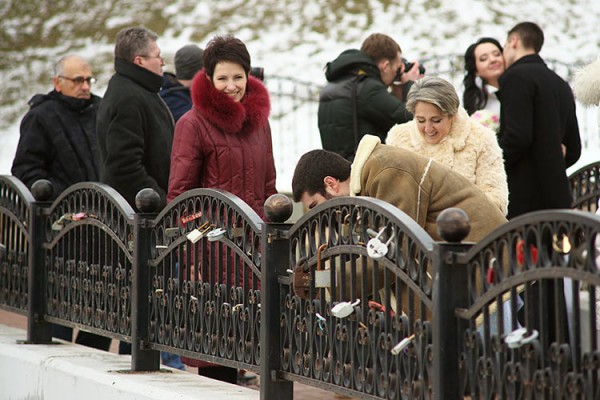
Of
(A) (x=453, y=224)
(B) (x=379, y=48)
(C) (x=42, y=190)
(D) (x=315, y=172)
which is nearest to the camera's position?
(A) (x=453, y=224)

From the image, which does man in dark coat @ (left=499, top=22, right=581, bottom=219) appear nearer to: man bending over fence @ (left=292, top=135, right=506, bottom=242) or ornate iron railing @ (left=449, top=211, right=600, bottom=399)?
man bending over fence @ (left=292, top=135, right=506, bottom=242)

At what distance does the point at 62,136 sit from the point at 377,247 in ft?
12.6

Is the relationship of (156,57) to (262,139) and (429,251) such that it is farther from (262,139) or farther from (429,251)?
(429,251)

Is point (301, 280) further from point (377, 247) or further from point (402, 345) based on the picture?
point (402, 345)

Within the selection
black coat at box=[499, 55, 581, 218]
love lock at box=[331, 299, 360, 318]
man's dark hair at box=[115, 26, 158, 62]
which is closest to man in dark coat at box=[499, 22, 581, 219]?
black coat at box=[499, 55, 581, 218]

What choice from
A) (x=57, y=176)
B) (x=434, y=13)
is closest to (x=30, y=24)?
(x=434, y=13)

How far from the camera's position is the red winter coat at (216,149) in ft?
18.8

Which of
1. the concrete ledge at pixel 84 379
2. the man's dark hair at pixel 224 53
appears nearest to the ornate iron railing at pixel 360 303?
the concrete ledge at pixel 84 379

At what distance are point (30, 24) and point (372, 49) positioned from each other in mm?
24037

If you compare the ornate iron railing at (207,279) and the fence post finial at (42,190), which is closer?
the ornate iron railing at (207,279)

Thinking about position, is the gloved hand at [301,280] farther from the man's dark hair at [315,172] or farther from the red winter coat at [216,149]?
the red winter coat at [216,149]

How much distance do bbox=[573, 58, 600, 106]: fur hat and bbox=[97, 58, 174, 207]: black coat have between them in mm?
2519

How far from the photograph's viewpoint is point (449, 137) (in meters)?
5.52

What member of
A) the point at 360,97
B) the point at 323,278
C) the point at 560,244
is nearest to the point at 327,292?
the point at 323,278
